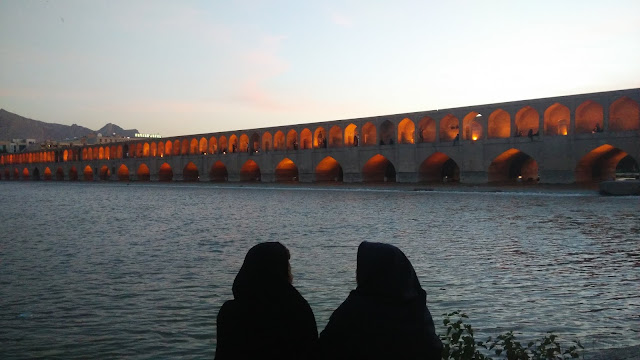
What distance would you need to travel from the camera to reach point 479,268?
7398 millimetres

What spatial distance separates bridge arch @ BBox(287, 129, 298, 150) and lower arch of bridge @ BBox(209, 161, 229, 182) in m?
7.68

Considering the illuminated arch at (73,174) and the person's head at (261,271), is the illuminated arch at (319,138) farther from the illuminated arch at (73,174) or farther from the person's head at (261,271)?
the illuminated arch at (73,174)

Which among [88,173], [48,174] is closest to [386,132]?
[88,173]

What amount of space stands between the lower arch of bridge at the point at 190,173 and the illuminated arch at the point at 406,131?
21.8 metres

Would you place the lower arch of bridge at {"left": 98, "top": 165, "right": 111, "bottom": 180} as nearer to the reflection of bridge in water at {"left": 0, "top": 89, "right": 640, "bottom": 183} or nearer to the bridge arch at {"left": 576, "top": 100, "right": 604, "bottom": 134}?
the reflection of bridge in water at {"left": 0, "top": 89, "right": 640, "bottom": 183}

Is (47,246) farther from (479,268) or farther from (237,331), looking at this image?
(237,331)

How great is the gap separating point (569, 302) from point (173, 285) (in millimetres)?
4134

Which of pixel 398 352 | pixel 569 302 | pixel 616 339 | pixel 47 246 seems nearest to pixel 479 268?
pixel 569 302

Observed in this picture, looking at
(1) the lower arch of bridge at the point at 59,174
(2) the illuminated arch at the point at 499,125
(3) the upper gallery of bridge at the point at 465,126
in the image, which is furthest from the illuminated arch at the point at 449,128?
(1) the lower arch of bridge at the point at 59,174

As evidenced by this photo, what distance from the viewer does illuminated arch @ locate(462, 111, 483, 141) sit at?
99.0 ft

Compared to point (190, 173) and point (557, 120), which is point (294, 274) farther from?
point (190, 173)

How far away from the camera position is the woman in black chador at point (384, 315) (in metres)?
2.04

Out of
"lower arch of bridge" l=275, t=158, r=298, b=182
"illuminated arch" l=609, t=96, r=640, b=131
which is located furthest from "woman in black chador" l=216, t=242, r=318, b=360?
"lower arch of bridge" l=275, t=158, r=298, b=182

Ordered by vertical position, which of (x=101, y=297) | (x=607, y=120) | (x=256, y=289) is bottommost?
(x=101, y=297)
